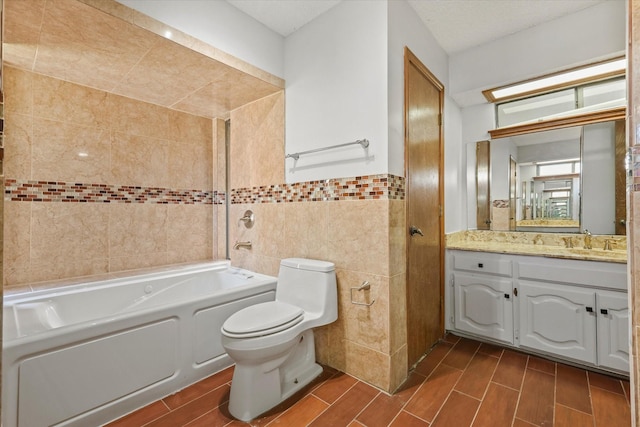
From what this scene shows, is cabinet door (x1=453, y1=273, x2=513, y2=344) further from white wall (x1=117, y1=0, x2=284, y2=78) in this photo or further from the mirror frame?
white wall (x1=117, y1=0, x2=284, y2=78)

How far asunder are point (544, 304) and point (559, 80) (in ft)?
5.54

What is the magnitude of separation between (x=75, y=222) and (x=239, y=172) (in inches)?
53.1

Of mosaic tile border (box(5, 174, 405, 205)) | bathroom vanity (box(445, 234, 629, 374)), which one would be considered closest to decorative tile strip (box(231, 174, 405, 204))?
mosaic tile border (box(5, 174, 405, 205))

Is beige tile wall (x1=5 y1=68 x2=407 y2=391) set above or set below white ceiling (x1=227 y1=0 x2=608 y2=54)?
below

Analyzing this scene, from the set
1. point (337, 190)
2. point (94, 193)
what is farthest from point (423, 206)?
point (94, 193)

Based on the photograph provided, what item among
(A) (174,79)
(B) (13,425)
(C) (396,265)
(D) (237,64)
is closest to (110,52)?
(A) (174,79)

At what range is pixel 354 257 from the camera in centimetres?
189

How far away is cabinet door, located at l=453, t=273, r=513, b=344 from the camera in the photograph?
220cm

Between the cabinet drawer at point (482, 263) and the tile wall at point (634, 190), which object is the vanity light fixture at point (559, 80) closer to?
the cabinet drawer at point (482, 263)

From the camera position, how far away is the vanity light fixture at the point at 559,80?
81.7 inches

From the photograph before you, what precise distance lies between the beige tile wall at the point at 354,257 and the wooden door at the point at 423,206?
17 cm

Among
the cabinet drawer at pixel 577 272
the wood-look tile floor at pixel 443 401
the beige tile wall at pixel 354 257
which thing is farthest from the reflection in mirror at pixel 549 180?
the beige tile wall at pixel 354 257

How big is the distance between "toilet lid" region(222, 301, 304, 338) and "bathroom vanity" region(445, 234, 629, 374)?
4.67ft

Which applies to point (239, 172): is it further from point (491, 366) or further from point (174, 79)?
point (491, 366)
